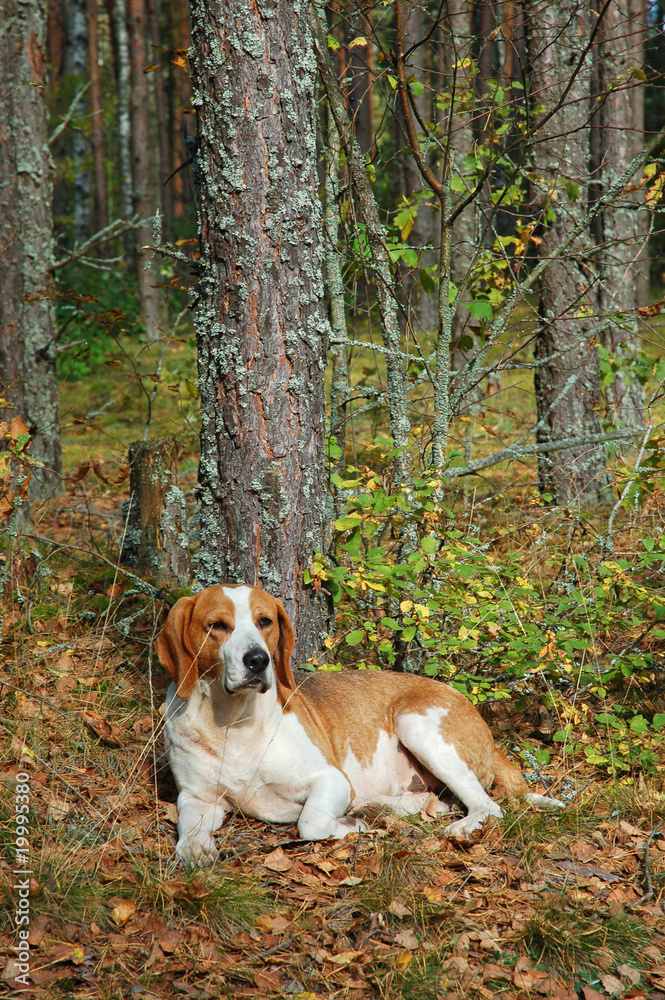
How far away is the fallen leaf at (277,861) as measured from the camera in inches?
131

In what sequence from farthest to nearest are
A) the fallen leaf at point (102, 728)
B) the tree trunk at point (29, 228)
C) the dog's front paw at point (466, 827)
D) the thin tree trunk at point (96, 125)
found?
the thin tree trunk at point (96, 125) < the tree trunk at point (29, 228) < the fallen leaf at point (102, 728) < the dog's front paw at point (466, 827)

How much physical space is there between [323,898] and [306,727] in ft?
2.76

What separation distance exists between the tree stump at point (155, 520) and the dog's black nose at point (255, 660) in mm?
2443

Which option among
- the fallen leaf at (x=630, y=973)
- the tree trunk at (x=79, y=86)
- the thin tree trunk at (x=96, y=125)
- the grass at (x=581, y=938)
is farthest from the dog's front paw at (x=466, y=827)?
the thin tree trunk at (x=96, y=125)

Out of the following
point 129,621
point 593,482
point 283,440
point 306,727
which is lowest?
point 306,727

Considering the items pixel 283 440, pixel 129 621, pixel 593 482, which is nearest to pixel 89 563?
pixel 129 621

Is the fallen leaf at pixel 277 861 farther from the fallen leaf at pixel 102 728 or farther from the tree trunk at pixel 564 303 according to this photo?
the tree trunk at pixel 564 303

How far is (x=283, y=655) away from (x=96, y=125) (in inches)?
1036

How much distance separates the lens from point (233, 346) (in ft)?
13.4

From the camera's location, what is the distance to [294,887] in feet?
10.6

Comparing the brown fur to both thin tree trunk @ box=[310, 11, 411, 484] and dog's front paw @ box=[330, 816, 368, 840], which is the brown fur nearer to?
dog's front paw @ box=[330, 816, 368, 840]

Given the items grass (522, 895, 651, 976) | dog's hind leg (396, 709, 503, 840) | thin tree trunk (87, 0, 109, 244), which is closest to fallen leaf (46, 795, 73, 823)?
dog's hind leg (396, 709, 503, 840)

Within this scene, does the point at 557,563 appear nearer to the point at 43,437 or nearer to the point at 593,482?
the point at 593,482

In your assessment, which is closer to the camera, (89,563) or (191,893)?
(191,893)
